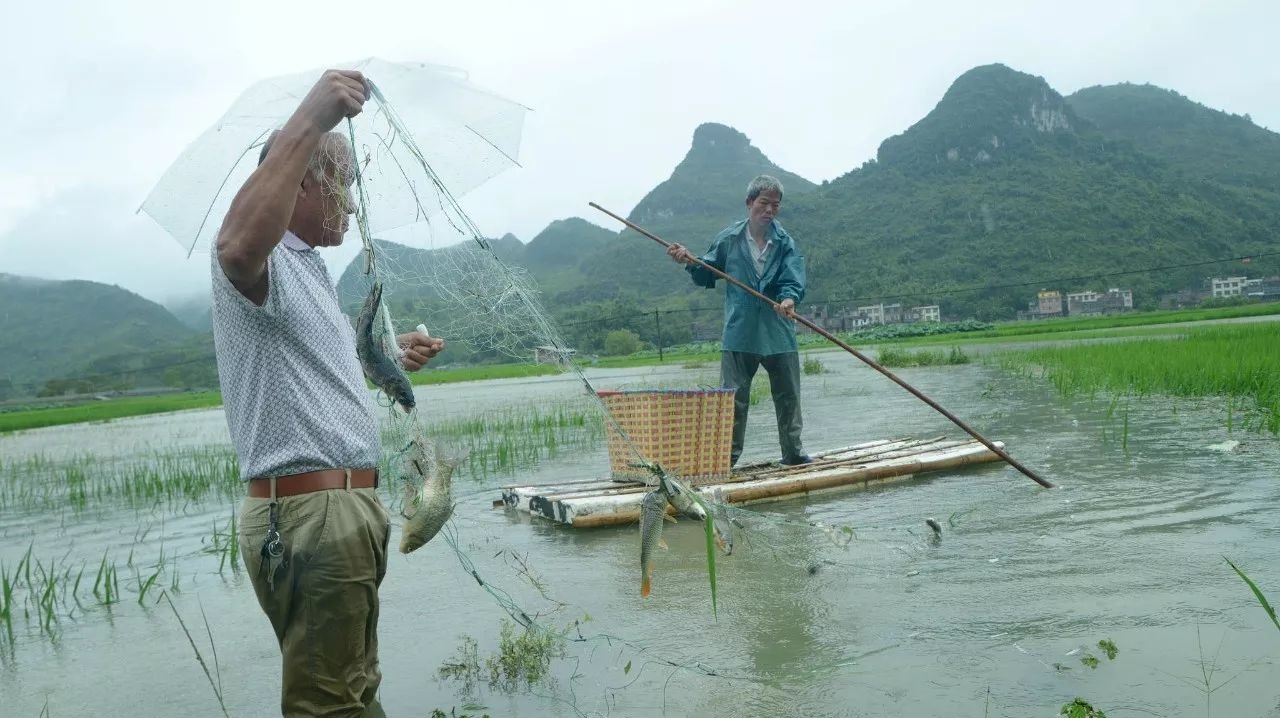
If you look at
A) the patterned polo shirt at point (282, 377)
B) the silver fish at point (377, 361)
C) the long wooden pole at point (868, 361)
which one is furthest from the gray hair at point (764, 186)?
the patterned polo shirt at point (282, 377)

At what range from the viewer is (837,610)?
10.4ft

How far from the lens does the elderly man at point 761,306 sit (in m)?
5.67

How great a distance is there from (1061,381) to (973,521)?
23.8 ft

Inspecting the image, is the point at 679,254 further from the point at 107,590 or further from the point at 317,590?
the point at 317,590

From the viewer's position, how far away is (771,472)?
18.4ft

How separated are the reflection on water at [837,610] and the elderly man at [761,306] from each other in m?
0.80

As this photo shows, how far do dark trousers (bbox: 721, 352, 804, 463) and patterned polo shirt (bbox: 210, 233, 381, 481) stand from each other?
4011mm

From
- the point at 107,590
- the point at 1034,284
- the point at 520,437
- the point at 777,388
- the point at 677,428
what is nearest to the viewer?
the point at 107,590

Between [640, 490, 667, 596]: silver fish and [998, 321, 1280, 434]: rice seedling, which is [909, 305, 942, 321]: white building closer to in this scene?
[998, 321, 1280, 434]: rice seedling

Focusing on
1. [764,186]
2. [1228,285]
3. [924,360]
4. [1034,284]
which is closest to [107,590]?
[764,186]

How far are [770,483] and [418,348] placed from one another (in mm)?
3207

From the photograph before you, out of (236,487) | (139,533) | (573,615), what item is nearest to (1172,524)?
(573,615)

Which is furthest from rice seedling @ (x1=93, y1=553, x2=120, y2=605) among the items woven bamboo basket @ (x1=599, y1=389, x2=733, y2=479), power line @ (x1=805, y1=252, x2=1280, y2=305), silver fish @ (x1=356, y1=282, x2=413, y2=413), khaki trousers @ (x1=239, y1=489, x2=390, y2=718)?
power line @ (x1=805, y1=252, x2=1280, y2=305)

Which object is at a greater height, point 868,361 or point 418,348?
point 418,348
